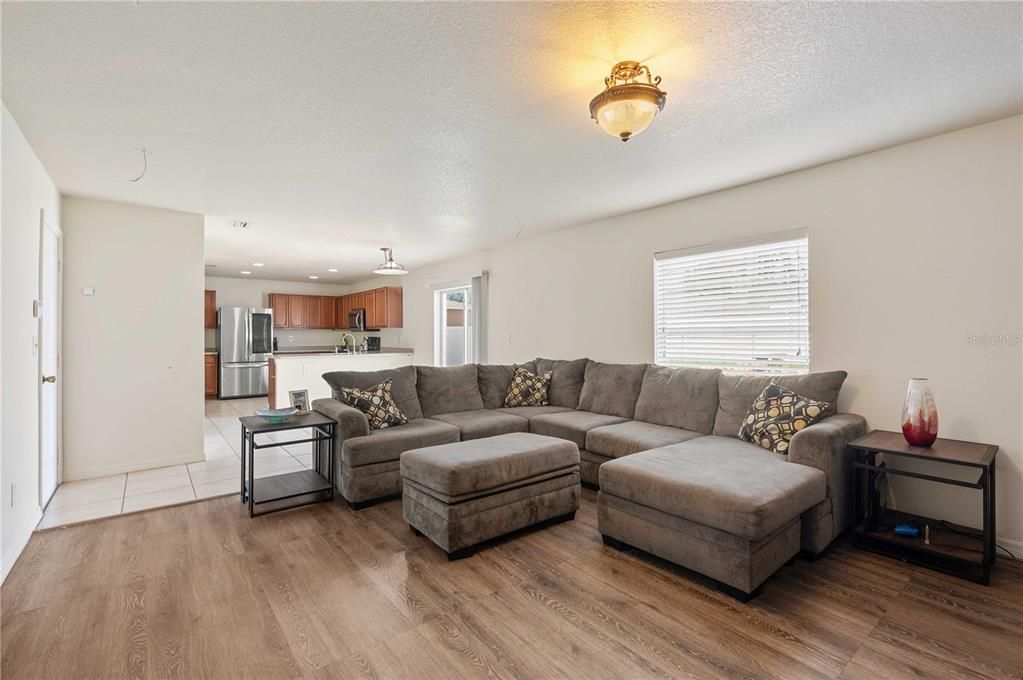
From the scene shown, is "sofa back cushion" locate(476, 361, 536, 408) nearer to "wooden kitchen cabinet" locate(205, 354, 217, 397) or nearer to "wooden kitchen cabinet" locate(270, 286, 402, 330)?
"wooden kitchen cabinet" locate(270, 286, 402, 330)

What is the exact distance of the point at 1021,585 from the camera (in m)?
2.32

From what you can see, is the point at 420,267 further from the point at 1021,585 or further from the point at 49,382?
the point at 1021,585

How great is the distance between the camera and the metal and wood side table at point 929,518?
233 centimetres

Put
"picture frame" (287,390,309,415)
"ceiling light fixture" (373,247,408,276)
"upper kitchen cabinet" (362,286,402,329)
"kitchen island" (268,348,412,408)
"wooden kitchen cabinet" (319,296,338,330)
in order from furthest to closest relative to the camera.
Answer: "wooden kitchen cabinet" (319,296,338,330), "upper kitchen cabinet" (362,286,402,329), "kitchen island" (268,348,412,408), "ceiling light fixture" (373,247,408,276), "picture frame" (287,390,309,415)

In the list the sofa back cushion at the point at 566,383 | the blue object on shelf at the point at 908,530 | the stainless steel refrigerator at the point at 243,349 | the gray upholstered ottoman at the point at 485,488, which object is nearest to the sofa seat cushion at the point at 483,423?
the sofa back cushion at the point at 566,383

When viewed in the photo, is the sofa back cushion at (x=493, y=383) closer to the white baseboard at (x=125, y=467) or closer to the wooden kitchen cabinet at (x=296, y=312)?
the white baseboard at (x=125, y=467)

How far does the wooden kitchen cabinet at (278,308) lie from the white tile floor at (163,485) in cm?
514

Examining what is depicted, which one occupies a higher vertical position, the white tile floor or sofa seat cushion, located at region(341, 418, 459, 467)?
sofa seat cushion, located at region(341, 418, 459, 467)

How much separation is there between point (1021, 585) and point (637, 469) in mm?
1875

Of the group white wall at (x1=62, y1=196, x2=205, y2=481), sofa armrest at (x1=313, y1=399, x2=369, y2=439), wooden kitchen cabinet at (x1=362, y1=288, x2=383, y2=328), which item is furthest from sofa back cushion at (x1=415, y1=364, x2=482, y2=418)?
wooden kitchen cabinet at (x1=362, y1=288, x2=383, y2=328)

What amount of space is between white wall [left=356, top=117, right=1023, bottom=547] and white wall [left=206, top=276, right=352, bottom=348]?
868 cm

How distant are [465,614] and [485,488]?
2.36ft

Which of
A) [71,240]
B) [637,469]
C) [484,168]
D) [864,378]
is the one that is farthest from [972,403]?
[71,240]

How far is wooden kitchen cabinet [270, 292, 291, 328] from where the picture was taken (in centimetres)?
996
